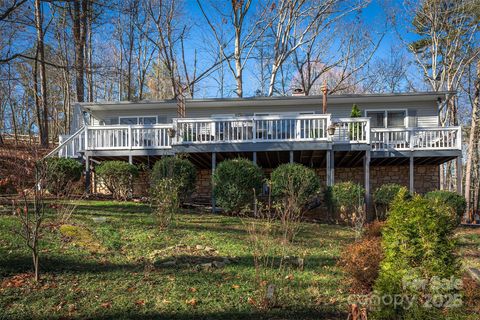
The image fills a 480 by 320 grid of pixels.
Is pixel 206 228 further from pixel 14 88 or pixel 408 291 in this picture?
pixel 14 88

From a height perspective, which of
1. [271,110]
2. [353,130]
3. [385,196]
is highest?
[271,110]

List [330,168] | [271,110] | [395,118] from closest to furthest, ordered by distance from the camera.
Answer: [330,168] < [395,118] < [271,110]

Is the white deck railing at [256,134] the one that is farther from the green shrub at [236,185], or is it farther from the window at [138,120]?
the window at [138,120]

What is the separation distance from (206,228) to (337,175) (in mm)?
9487

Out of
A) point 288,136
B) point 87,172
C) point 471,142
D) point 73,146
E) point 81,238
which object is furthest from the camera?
point 471,142

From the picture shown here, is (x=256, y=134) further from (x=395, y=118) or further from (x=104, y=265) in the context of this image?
(x=104, y=265)

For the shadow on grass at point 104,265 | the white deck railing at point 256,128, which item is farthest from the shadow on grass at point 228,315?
the white deck railing at point 256,128

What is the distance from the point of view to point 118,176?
448 inches

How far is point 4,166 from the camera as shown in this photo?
11.0 metres

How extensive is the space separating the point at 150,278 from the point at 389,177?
44.0 ft

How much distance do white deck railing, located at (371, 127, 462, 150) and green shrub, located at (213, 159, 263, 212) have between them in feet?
19.1

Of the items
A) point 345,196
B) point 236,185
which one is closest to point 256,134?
point 236,185

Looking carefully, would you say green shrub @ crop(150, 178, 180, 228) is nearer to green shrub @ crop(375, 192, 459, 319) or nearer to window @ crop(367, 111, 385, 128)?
green shrub @ crop(375, 192, 459, 319)

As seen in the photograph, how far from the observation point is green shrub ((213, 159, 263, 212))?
33.6 feet
